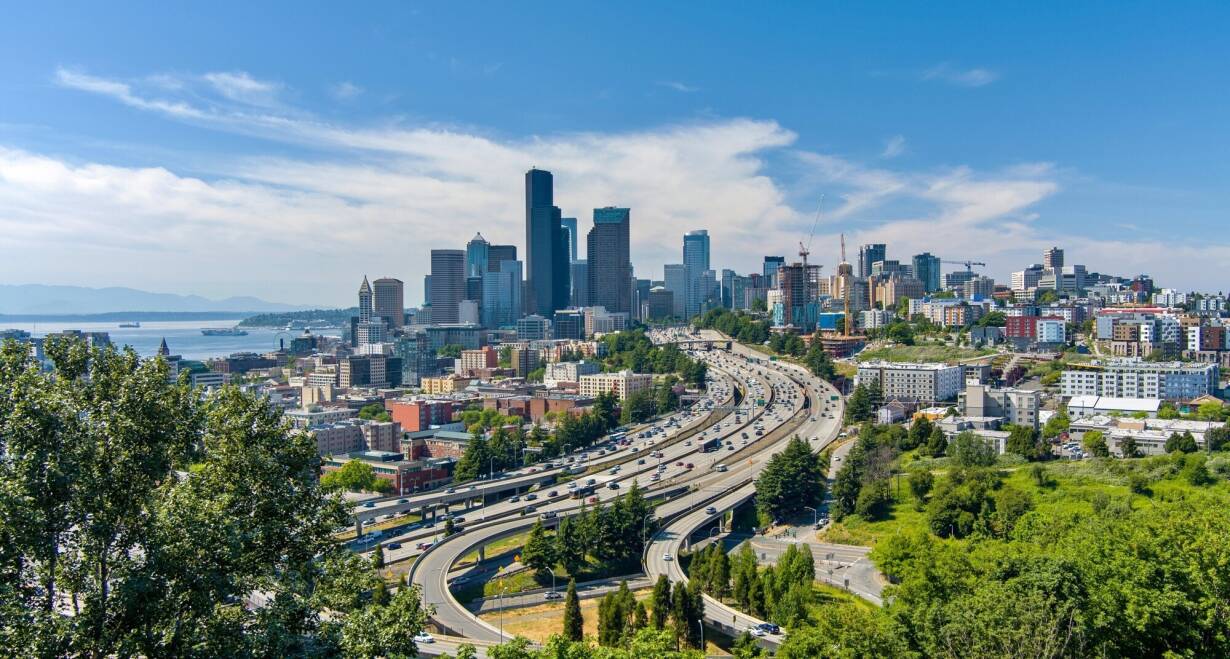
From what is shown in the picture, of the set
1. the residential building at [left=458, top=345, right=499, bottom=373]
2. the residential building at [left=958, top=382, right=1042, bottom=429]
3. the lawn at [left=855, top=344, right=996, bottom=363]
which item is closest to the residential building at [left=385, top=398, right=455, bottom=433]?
the residential building at [left=458, top=345, right=499, bottom=373]

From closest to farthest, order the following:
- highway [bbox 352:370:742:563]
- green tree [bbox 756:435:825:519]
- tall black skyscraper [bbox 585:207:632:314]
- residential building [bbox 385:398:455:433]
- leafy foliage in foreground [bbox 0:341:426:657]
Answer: leafy foliage in foreground [bbox 0:341:426:657] < highway [bbox 352:370:742:563] < green tree [bbox 756:435:825:519] < residential building [bbox 385:398:455:433] < tall black skyscraper [bbox 585:207:632:314]

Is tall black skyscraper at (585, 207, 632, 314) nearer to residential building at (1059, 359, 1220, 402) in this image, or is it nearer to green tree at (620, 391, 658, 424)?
green tree at (620, 391, 658, 424)

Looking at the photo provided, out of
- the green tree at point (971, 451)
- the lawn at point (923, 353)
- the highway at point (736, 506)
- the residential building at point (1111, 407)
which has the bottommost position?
the highway at point (736, 506)

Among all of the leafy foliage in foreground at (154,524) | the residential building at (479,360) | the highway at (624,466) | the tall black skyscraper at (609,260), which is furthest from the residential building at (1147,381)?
the tall black skyscraper at (609,260)

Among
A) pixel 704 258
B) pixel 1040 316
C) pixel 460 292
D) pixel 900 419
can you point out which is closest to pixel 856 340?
pixel 1040 316

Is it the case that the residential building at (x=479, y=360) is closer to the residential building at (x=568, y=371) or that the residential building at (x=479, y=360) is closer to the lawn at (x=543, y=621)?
the residential building at (x=568, y=371)
